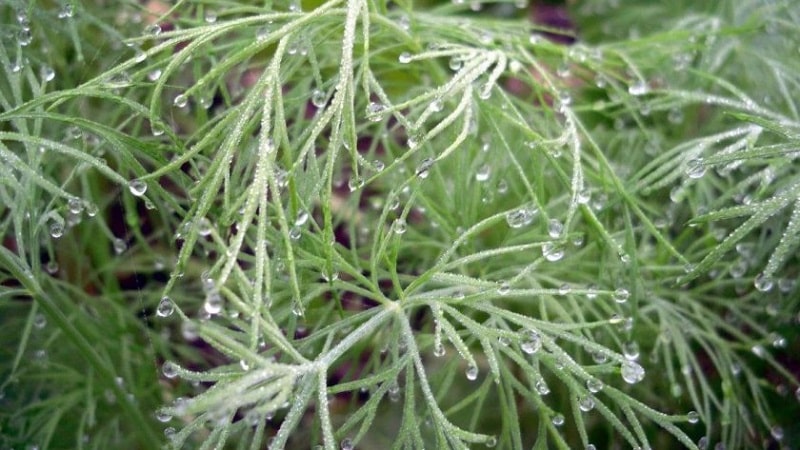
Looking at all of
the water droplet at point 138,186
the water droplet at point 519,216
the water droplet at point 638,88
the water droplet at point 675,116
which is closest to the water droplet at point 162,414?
the water droplet at point 138,186

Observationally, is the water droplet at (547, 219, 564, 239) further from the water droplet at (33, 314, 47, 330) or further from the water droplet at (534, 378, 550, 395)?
the water droplet at (33, 314, 47, 330)

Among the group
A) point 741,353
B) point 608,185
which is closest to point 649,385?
point 741,353

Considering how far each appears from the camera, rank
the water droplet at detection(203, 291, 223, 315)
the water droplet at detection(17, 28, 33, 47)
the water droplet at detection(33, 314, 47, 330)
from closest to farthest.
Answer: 1. the water droplet at detection(203, 291, 223, 315)
2. the water droplet at detection(17, 28, 33, 47)
3. the water droplet at detection(33, 314, 47, 330)

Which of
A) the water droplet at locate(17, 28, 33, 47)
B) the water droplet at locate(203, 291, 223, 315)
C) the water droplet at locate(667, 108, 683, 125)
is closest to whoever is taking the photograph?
the water droplet at locate(203, 291, 223, 315)

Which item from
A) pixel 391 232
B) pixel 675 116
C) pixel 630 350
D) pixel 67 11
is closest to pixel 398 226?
pixel 391 232

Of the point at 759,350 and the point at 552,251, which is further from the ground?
the point at 552,251

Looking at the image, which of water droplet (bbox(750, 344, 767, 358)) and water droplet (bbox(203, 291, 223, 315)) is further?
water droplet (bbox(750, 344, 767, 358))

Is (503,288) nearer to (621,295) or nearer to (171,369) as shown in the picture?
(621,295)

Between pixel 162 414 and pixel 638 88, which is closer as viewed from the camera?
pixel 162 414

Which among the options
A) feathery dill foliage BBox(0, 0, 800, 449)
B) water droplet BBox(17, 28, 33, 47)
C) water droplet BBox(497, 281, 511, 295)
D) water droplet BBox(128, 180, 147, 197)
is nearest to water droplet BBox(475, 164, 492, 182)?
feathery dill foliage BBox(0, 0, 800, 449)
